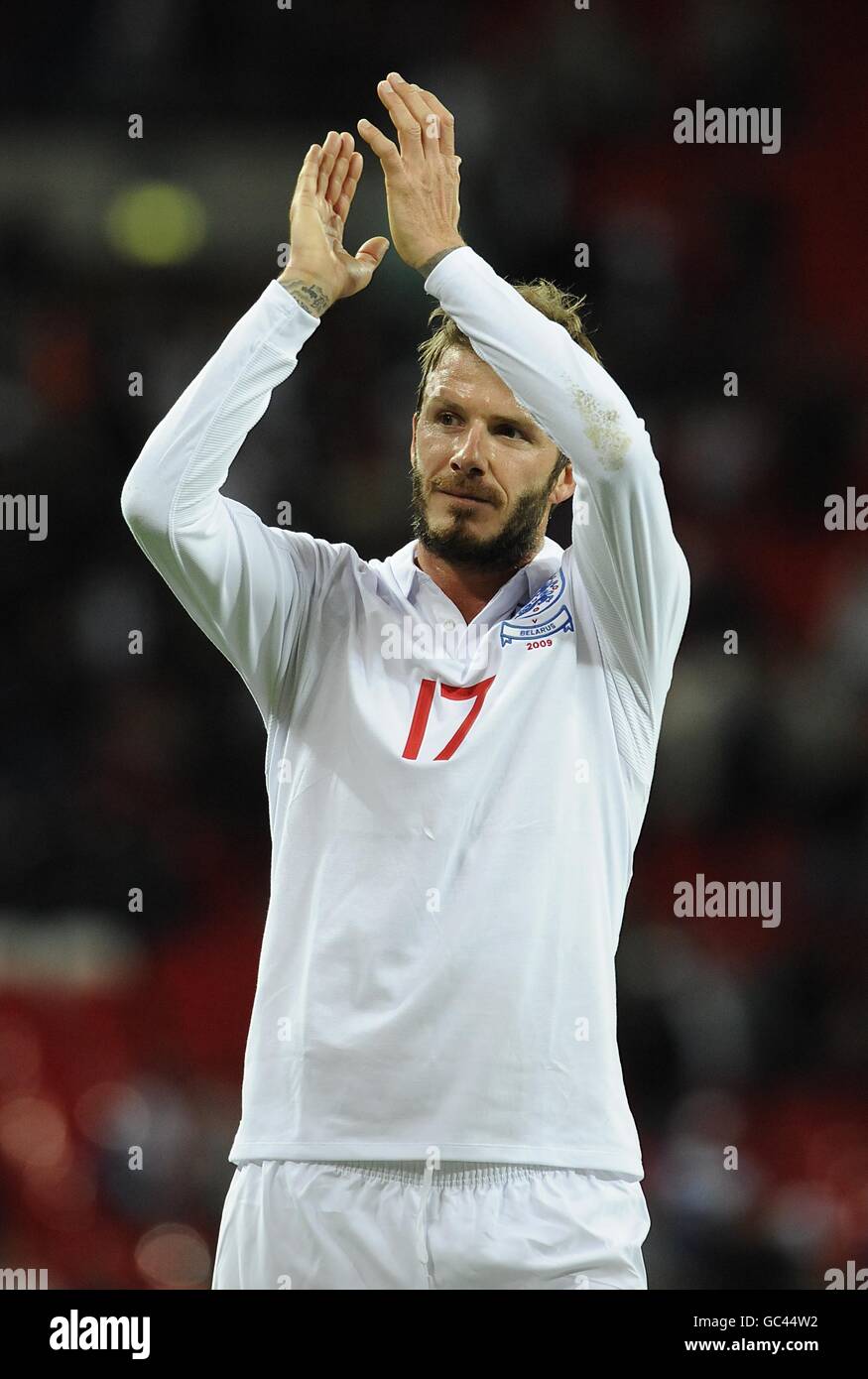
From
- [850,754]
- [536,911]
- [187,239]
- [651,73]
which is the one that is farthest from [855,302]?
[536,911]

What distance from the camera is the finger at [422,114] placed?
7.43ft

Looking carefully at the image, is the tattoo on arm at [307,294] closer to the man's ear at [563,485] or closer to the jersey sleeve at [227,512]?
the jersey sleeve at [227,512]

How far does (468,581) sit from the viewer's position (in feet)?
8.11

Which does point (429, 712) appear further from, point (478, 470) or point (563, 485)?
point (563, 485)

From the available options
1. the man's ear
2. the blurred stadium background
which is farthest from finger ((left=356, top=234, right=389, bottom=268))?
the blurred stadium background

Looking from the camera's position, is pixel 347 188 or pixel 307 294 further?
pixel 347 188

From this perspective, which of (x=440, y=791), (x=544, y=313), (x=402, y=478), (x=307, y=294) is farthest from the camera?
(x=402, y=478)

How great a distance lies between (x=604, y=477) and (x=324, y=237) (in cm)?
56

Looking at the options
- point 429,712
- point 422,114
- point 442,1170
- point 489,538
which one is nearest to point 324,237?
point 422,114

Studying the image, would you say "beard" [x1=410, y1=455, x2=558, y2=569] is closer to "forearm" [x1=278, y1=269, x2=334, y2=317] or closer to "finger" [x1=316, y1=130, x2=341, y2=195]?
"forearm" [x1=278, y1=269, x2=334, y2=317]

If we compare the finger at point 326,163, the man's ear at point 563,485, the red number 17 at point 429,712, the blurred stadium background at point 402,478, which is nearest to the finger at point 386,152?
the finger at point 326,163

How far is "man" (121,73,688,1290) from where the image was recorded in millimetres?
2080

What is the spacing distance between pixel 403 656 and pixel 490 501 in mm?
280

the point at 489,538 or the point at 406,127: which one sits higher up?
the point at 406,127
